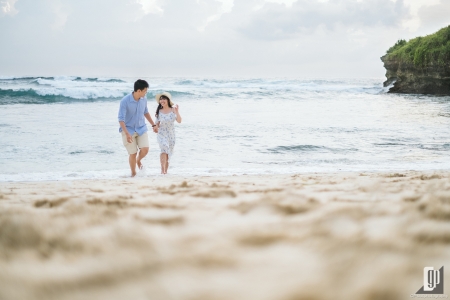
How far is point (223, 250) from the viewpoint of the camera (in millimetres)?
1131

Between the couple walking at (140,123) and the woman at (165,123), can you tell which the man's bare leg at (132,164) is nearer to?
the couple walking at (140,123)

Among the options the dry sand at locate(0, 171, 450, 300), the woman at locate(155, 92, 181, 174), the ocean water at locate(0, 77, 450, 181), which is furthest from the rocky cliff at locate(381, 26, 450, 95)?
the dry sand at locate(0, 171, 450, 300)

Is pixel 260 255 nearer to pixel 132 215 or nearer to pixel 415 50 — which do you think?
pixel 132 215

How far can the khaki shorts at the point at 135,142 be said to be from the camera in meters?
5.68

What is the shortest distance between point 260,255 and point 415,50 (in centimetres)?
2993

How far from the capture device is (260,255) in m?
1.10

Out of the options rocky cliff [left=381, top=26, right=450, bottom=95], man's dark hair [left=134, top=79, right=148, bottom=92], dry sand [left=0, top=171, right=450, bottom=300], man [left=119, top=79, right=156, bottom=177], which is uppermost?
rocky cliff [left=381, top=26, right=450, bottom=95]

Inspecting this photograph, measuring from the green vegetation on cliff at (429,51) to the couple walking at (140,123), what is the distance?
80.4 ft

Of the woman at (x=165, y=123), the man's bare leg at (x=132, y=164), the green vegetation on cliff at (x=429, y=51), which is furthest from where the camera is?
the green vegetation on cliff at (x=429, y=51)

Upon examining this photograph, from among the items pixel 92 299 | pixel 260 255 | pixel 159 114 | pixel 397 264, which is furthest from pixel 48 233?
pixel 159 114

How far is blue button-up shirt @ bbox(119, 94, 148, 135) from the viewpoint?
18.1 feet

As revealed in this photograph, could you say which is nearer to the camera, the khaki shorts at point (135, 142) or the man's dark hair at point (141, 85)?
the man's dark hair at point (141, 85)

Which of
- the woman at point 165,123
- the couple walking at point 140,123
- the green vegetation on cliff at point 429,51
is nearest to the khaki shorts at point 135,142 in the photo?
the couple walking at point 140,123

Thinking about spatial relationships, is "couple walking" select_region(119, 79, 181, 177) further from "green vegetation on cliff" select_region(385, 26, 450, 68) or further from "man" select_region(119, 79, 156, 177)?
"green vegetation on cliff" select_region(385, 26, 450, 68)
